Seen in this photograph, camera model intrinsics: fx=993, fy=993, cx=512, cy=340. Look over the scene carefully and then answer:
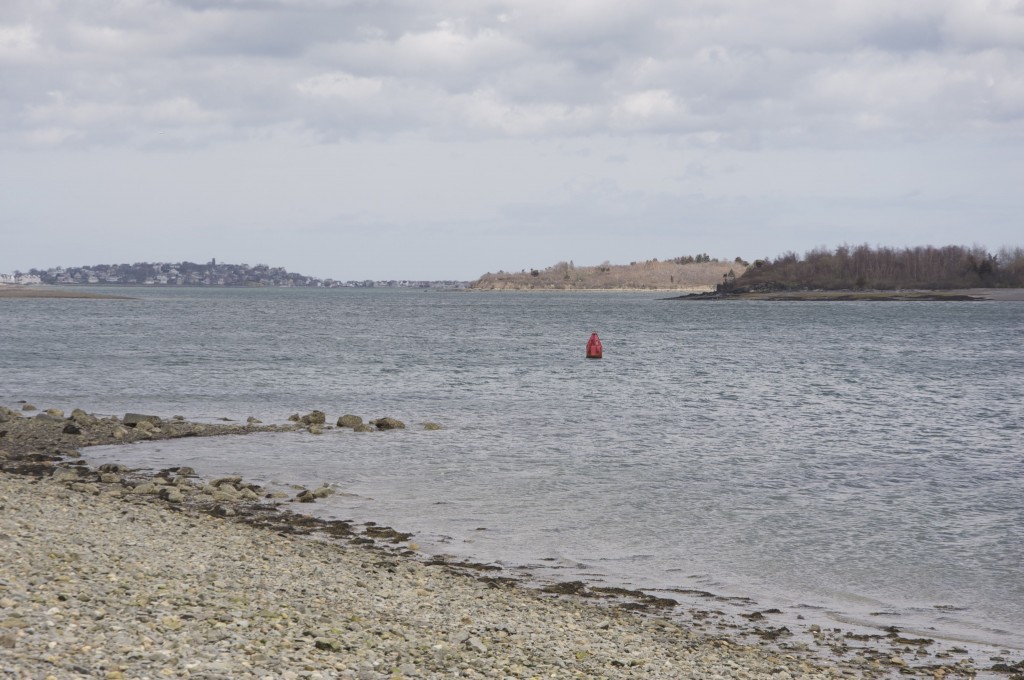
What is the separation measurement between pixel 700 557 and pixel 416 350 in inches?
2479

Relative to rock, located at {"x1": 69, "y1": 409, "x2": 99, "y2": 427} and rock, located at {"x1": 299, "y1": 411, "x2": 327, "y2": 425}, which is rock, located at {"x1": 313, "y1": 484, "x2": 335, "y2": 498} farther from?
rock, located at {"x1": 69, "y1": 409, "x2": 99, "y2": 427}

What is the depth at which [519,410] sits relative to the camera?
1734 inches

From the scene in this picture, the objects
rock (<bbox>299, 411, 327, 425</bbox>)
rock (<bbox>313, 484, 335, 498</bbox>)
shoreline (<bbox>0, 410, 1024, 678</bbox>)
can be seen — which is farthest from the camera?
rock (<bbox>299, 411, 327, 425</bbox>)

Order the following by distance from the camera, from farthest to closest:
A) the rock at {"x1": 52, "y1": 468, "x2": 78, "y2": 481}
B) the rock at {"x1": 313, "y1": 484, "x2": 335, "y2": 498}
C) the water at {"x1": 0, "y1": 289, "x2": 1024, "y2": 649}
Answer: the rock at {"x1": 52, "y1": 468, "x2": 78, "y2": 481} < the rock at {"x1": 313, "y1": 484, "x2": 335, "y2": 498} < the water at {"x1": 0, "y1": 289, "x2": 1024, "y2": 649}

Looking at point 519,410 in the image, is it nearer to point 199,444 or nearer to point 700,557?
point 199,444

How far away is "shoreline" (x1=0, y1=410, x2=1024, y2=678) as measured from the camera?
10.9m

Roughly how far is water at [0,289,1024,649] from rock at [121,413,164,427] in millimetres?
3363

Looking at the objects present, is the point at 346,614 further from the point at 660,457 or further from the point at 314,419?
the point at 314,419

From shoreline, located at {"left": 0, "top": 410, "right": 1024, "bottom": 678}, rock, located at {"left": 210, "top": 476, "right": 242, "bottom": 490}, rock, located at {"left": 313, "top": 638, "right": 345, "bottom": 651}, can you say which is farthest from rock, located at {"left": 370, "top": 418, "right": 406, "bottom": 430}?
rock, located at {"left": 313, "top": 638, "right": 345, "bottom": 651}

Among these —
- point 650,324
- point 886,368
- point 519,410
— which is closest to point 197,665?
point 519,410

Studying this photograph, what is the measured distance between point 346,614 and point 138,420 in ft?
82.6

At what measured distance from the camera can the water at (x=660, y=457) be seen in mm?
18703

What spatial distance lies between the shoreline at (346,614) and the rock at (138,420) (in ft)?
47.3

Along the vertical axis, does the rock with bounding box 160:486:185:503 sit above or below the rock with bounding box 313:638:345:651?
below
